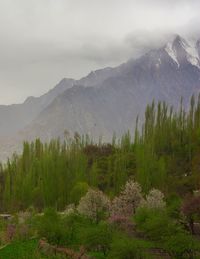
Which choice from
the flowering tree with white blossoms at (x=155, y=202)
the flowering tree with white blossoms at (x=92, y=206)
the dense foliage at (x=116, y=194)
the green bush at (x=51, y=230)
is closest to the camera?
the dense foliage at (x=116, y=194)

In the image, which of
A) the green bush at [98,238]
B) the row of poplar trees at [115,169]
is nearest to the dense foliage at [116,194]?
the green bush at [98,238]

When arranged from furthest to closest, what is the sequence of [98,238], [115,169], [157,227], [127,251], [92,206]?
[115,169]
[92,206]
[157,227]
[98,238]
[127,251]

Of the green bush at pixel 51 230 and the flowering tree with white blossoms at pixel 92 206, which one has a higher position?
the flowering tree with white blossoms at pixel 92 206

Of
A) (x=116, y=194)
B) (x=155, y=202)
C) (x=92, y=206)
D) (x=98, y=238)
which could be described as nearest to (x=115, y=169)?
(x=116, y=194)

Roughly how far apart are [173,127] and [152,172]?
13.4m

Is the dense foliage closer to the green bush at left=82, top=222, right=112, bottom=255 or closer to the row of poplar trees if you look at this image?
the green bush at left=82, top=222, right=112, bottom=255

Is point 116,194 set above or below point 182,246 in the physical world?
above

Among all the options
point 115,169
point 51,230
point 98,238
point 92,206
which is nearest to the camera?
point 98,238

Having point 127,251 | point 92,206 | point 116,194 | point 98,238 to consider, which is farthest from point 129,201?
point 127,251

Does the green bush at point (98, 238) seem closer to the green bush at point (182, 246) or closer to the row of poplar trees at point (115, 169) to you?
the green bush at point (182, 246)

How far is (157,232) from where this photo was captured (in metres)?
29.9

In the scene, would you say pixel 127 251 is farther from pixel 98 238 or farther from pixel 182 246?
pixel 98 238

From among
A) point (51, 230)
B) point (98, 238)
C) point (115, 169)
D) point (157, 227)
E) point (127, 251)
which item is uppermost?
point (115, 169)

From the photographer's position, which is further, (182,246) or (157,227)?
(157,227)
